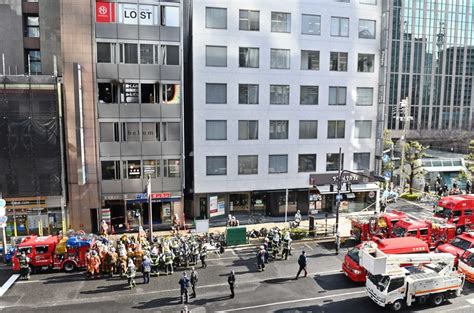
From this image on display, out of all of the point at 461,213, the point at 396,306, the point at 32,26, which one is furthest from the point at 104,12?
the point at 461,213

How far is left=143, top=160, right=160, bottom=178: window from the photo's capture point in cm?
3272

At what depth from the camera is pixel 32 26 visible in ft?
105

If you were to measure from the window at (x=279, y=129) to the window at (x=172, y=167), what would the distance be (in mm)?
9077

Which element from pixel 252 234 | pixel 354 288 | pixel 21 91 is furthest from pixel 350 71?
pixel 21 91

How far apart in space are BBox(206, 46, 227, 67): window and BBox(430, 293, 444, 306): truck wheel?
23674 millimetres

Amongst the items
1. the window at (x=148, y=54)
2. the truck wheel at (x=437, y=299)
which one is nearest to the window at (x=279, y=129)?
the window at (x=148, y=54)

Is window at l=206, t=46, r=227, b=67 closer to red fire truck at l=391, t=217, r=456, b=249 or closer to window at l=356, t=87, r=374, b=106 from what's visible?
window at l=356, t=87, r=374, b=106

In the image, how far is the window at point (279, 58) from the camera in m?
35.3

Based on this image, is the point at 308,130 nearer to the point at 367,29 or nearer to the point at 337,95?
the point at 337,95

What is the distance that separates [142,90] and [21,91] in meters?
8.86

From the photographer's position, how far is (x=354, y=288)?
2192 cm

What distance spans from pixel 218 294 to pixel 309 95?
857 inches

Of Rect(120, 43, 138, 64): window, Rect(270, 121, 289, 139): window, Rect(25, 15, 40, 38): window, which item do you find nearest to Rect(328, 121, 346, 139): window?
Rect(270, 121, 289, 139): window

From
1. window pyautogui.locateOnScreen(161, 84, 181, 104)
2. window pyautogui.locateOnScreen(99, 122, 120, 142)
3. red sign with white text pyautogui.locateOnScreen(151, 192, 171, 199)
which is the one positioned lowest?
red sign with white text pyautogui.locateOnScreen(151, 192, 171, 199)
